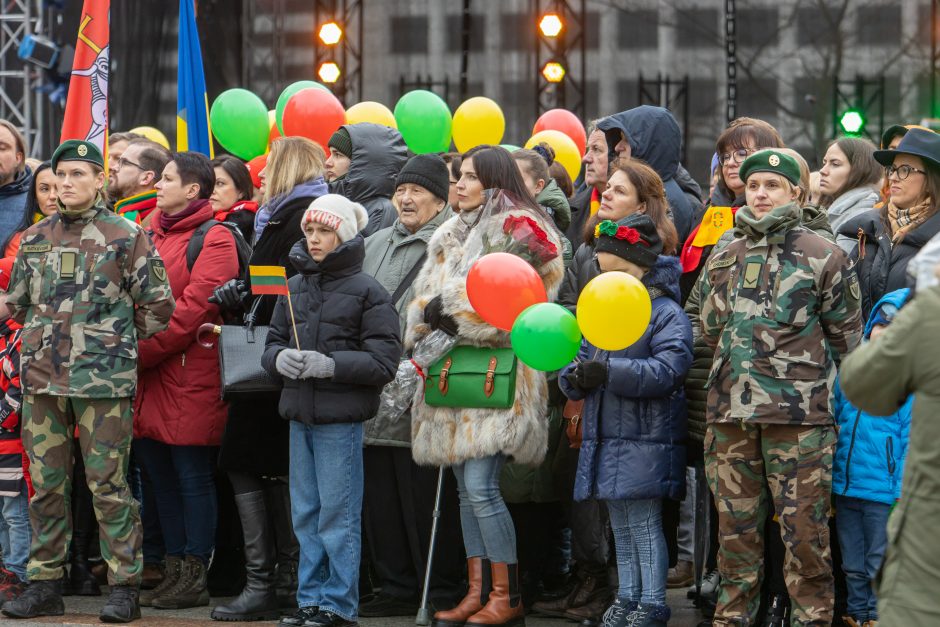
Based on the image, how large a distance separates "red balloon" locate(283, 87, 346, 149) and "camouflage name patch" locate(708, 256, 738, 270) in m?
3.57

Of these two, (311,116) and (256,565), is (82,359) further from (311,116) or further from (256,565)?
(311,116)

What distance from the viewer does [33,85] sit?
11852mm

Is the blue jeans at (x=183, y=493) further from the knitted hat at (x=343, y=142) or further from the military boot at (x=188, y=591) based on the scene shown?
the knitted hat at (x=343, y=142)

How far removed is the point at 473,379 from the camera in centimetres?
597

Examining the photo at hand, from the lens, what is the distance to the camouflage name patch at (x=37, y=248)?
243 inches

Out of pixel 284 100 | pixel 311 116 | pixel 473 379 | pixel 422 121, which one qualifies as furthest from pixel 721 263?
pixel 284 100

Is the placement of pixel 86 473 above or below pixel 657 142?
below

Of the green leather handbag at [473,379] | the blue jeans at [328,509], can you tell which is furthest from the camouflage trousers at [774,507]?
the blue jeans at [328,509]

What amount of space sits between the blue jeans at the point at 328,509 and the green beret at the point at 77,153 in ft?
5.09

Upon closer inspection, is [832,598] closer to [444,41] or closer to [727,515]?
[727,515]

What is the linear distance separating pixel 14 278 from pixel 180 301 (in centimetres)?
75

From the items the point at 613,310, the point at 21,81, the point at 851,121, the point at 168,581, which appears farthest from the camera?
the point at 851,121

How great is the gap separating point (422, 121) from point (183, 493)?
338 centimetres

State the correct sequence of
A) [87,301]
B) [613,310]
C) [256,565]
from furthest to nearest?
[256,565]
[87,301]
[613,310]
